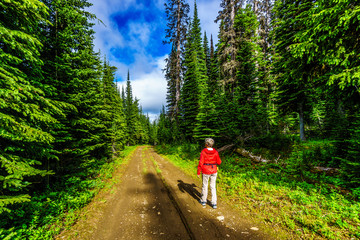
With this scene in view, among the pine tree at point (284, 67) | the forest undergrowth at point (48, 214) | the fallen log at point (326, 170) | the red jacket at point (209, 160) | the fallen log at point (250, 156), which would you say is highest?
the pine tree at point (284, 67)

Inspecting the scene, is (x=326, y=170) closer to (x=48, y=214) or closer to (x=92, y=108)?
(x=48, y=214)

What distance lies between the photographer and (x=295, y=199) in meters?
4.78

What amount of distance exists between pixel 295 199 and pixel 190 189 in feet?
13.6

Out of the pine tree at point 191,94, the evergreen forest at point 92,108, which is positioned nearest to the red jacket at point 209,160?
the evergreen forest at point 92,108

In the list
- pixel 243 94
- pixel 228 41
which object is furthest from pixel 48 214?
pixel 228 41

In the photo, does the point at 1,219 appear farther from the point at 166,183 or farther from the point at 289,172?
the point at 289,172

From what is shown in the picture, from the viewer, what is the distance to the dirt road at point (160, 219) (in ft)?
12.1

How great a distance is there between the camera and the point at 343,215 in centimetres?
383

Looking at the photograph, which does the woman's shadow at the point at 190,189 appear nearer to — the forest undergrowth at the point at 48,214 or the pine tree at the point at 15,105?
the forest undergrowth at the point at 48,214

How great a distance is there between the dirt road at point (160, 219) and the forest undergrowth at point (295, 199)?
0.82 m

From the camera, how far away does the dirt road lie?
3689 millimetres

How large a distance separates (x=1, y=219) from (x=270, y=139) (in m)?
15.4

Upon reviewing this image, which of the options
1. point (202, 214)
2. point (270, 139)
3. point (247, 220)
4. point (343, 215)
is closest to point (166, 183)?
point (202, 214)

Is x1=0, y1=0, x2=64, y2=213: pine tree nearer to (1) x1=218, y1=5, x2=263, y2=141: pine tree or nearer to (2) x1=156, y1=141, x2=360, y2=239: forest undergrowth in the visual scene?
(2) x1=156, y1=141, x2=360, y2=239: forest undergrowth
